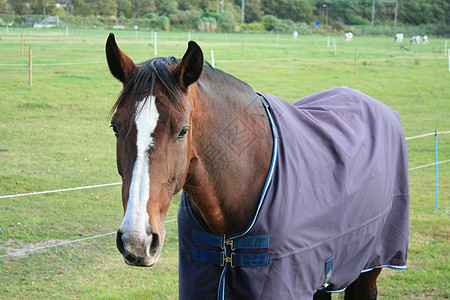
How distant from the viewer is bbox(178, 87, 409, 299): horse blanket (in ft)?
7.11

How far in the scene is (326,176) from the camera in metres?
2.43

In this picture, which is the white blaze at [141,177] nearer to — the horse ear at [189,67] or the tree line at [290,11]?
the horse ear at [189,67]

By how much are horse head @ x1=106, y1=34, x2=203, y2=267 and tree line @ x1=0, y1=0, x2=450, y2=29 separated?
4620 centimetres

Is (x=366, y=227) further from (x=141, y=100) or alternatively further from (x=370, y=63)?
(x=370, y=63)

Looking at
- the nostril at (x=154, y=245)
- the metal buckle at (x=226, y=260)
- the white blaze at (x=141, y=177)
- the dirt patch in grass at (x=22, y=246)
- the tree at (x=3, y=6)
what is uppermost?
the tree at (x=3, y=6)

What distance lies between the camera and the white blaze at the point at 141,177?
1.68 metres

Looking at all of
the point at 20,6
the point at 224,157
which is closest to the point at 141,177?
the point at 224,157

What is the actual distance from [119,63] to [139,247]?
0.77m

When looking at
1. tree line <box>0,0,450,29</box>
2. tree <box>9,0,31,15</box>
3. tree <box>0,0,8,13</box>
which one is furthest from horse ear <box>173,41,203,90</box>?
tree line <box>0,0,450,29</box>

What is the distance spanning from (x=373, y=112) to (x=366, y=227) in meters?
0.80

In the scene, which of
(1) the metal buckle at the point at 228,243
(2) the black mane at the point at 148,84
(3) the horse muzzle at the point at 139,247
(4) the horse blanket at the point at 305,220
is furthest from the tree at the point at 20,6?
(3) the horse muzzle at the point at 139,247

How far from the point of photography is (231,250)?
219 cm

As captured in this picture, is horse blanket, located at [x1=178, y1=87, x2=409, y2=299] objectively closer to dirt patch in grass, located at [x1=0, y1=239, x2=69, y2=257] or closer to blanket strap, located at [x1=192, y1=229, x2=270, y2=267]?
blanket strap, located at [x1=192, y1=229, x2=270, y2=267]

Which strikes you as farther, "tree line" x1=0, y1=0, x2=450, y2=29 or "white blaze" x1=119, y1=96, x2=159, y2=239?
"tree line" x1=0, y1=0, x2=450, y2=29
